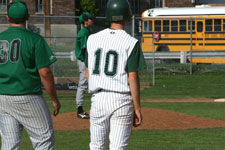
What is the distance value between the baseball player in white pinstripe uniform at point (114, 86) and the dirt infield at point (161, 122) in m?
5.57

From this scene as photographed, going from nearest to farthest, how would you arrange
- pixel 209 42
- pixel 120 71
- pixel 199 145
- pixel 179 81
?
pixel 120 71, pixel 199 145, pixel 179 81, pixel 209 42

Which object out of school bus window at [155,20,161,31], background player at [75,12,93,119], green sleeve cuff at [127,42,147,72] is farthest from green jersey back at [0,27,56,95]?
school bus window at [155,20,161,31]

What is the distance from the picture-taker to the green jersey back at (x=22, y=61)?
570 centimetres

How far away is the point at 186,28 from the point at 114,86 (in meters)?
24.6

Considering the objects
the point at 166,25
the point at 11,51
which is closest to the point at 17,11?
the point at 11,51

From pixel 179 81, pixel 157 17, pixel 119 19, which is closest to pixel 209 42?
pixel 157 17

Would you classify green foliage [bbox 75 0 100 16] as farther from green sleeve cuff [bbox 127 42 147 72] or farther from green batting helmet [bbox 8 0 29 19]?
green sleeve cuff [bbox 127 42 147 72]

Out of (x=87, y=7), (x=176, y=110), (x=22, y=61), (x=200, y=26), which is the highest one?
(x=87, y=7)

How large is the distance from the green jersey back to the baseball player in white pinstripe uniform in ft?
1.73

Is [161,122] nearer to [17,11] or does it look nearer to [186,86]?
[17,11]

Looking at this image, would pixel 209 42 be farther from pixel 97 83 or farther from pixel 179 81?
pixel 97 83

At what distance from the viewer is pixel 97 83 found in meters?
5.66

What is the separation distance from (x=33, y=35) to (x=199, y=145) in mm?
4382

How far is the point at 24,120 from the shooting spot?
5.79 meters
